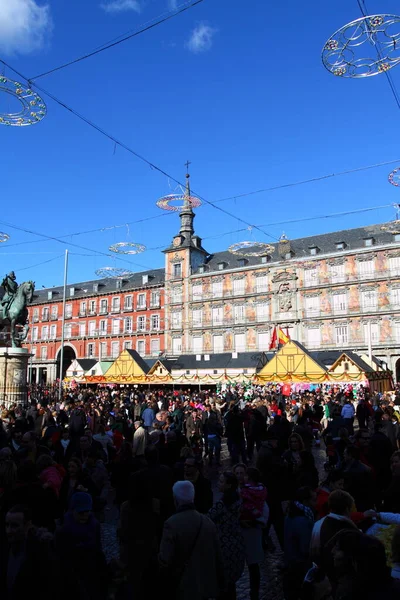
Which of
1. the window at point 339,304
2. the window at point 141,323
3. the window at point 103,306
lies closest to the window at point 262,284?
the window at point 339,304

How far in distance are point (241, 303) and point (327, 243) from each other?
34.8 feet

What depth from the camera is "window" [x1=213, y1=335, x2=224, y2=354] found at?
4759cm

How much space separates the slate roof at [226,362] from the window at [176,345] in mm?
11297

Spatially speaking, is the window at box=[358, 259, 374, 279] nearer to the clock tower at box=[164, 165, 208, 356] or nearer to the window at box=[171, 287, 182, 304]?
the clock tower at box=[164, 165, 208, 356]

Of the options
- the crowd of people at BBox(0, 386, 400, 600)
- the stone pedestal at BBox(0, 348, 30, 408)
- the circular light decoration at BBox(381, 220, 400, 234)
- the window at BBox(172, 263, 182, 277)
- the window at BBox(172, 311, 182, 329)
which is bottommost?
the crowd of people at BBox(0, 386, 400, 600)

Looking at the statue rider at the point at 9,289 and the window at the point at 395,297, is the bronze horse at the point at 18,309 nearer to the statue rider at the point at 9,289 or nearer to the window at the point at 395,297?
the statue rider at the point at 9,289

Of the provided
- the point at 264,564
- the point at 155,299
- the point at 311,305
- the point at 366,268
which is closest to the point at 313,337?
the point at 311,305

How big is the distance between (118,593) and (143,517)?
586 mm

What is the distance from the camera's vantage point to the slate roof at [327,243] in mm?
43281

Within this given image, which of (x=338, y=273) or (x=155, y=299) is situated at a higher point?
(x=338, y=273)

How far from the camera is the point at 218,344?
47750 millimetres

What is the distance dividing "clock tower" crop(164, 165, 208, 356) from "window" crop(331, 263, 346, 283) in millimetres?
15253

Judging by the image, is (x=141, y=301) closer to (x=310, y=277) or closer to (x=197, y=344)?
(x=197, y=344)

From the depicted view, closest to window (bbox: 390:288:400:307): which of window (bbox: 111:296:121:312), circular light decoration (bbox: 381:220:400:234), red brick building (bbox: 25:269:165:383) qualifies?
circular light decoration (bbox: 381:220:400:234)
